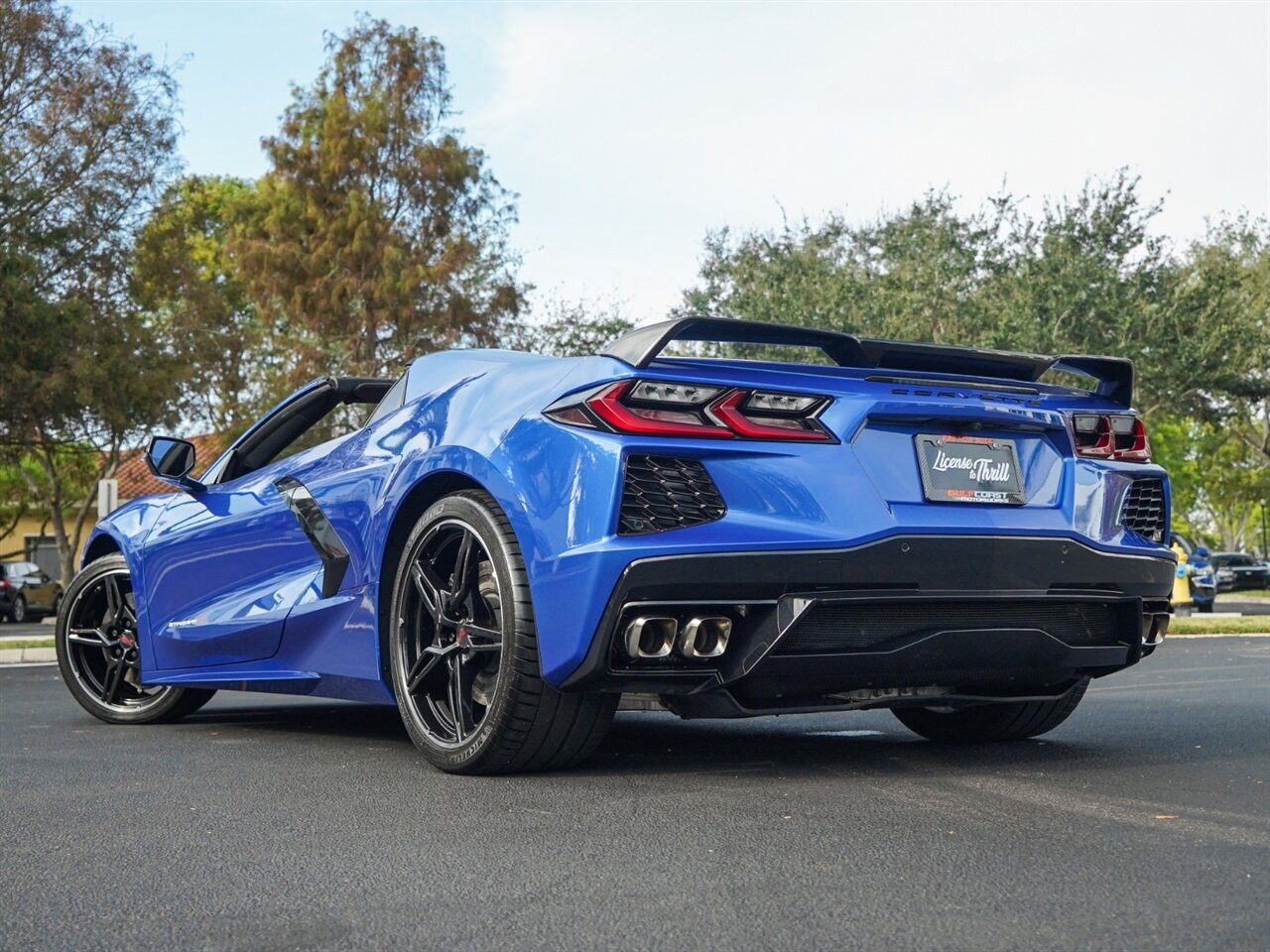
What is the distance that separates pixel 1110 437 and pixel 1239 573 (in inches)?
1849

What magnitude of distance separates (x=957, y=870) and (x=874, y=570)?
116cm

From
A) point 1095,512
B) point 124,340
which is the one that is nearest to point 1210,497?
point 124,340

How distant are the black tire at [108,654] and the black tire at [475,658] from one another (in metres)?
2.28

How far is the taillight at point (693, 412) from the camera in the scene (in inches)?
170

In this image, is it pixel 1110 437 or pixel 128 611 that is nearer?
pixel 1110 437

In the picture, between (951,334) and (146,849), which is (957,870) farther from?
(951,334)

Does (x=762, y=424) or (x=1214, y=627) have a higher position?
(x=762, y=424)

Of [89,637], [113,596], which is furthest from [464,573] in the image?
[89,637]

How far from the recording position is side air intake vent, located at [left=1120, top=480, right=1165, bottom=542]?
16.2 ft

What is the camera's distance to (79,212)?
2686 cm

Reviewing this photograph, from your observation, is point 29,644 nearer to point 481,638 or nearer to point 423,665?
point 423,665

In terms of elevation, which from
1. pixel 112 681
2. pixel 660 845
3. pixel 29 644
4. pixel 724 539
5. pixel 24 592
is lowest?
pixel 24 592

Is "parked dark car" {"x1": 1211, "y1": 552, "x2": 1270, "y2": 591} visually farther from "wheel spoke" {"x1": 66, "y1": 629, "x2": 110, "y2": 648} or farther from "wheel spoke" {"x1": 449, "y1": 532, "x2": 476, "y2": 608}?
"wheel spoke" {"x1": 449, "y1": 532, "x2": 476, "y2": 608}

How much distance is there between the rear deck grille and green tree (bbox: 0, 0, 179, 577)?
22.5 m
